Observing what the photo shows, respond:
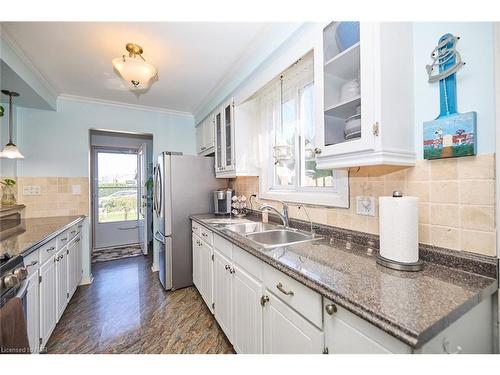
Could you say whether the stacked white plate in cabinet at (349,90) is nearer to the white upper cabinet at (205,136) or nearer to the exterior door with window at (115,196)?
the white upper cabinet at (205,136)

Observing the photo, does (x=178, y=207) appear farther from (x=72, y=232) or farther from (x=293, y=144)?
(x=293, y=144)

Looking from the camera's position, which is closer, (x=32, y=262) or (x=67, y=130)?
(x=32, y=262)

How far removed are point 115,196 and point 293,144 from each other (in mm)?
4019

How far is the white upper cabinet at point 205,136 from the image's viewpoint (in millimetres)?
2982

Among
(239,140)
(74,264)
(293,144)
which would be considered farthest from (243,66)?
(74,264)

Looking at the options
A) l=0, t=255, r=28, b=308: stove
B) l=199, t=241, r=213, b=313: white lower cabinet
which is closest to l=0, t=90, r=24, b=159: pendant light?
l=0, t=255, r=28, b=308: stove

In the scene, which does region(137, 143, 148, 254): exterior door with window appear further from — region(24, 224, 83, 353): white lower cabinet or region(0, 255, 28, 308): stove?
region(0, 255, 28, 308): stove

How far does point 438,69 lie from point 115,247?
518 centimetres

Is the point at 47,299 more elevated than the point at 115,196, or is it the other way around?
the point at 115,196

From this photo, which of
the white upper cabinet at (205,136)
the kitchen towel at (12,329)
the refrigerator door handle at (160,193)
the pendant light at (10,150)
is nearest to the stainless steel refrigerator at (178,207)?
the refrigerator door handle at (160,193)

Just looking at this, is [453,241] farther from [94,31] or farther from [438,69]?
[94,31]

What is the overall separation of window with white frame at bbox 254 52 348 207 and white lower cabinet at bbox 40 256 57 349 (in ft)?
6.01

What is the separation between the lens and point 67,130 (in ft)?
9.32

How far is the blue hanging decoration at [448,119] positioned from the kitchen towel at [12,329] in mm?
1893
